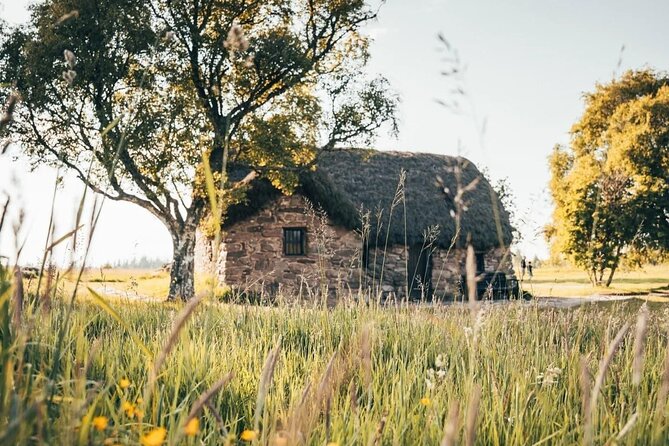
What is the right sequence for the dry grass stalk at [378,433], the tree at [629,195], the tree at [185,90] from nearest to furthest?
1. the dry grass stalk at [378,433]
2. the tree at [185,90]
3. the tree at [629,195]

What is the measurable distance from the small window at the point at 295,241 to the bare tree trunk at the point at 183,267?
3.22 meters

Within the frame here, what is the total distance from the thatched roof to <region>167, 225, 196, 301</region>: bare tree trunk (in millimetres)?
1755

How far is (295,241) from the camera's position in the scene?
19.6 metres

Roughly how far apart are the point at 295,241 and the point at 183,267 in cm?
391

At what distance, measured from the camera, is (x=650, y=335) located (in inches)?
216

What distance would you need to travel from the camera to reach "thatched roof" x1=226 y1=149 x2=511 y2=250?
63.4 feet

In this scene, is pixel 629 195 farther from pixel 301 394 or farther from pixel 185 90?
pixel 301 394

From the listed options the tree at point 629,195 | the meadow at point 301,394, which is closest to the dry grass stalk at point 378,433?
the meadow at point 301,394

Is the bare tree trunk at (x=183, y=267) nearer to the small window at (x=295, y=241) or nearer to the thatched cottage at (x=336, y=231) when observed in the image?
the thatched cottage at (x=336, y=231)

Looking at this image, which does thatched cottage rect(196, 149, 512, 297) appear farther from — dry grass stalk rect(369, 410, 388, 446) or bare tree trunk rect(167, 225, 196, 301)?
dry grass stalk rect(369, 410, 388, 446)

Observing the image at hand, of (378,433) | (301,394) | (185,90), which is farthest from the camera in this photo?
(185,90)

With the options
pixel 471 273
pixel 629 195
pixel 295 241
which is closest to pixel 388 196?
pixel 295 241

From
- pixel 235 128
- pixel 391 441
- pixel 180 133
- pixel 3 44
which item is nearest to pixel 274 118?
pixel 235 128

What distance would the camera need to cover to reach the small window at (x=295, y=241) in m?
19.4
